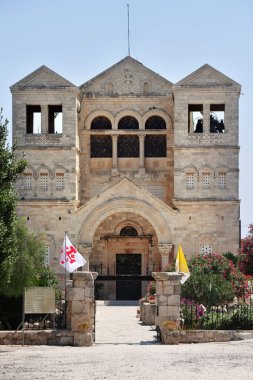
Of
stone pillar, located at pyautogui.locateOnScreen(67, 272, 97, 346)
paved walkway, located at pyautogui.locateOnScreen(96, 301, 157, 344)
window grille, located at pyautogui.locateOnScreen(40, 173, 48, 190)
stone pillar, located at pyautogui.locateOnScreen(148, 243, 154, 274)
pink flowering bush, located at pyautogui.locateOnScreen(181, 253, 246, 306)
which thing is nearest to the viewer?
stone pillar, located at pyautogui.locateOnScreen(67, 272, 97, 346)

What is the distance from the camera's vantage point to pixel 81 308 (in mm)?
24734

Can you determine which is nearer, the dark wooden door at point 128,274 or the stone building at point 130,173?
the stone building at point 130,173

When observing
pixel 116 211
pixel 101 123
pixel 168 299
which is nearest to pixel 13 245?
pixel 168 299

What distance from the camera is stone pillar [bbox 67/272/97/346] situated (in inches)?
968

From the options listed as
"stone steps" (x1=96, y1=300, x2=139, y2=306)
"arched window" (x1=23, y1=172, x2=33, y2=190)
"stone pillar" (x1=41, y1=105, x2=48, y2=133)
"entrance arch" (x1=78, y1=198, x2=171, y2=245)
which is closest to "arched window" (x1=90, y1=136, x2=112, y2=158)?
"stone pillar" (x1=41, y1=105, x2=48, y2=133)

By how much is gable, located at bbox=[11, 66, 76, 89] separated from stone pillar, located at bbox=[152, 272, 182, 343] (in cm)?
2278

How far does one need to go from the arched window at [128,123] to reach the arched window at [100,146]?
3.31 feet

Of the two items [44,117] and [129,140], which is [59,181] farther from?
[129,140]

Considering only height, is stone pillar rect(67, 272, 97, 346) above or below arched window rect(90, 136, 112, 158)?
below

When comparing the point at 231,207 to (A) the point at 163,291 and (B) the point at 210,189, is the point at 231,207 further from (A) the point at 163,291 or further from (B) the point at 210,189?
(A) the point at 163,291

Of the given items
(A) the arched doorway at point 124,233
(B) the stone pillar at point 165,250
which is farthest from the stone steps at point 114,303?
(B) the stone pillar at point 165,250

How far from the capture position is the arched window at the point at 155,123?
48.2 m

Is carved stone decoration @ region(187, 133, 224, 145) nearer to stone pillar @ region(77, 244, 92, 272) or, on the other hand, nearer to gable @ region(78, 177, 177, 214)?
gable @ region(78, 177, 177, 214)

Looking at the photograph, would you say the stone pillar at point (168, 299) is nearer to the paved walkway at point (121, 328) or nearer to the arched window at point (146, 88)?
the paved walkway at point (121, 328)
